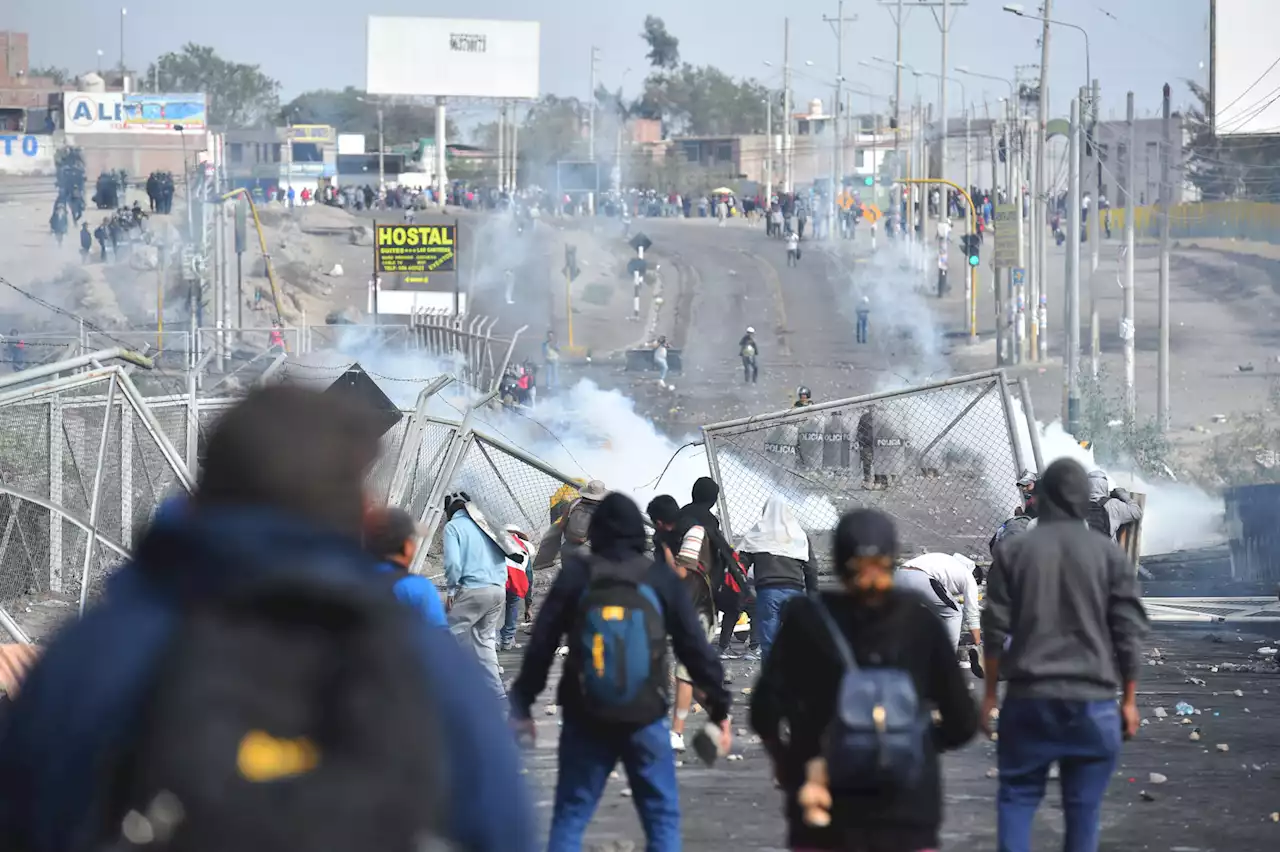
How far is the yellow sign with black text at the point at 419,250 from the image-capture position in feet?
135

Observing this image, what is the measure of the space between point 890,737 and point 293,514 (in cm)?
228

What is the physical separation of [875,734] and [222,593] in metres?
2.37

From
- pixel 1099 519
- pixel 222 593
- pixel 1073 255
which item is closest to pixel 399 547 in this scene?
pixel 222 593

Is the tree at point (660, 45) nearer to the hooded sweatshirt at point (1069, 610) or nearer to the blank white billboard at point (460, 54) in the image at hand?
the blank white billboard at point (460, 54)

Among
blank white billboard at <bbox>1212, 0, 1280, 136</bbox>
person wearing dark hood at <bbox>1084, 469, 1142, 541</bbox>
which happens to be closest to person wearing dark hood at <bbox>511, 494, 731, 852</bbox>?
person wearing dark hood at <bbox>1084, 469, 1142, 541</bbox>

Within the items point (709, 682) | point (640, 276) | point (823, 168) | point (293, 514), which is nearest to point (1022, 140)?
point (640, 276)

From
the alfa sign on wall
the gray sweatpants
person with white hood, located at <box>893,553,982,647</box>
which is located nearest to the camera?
the gray sweatpants

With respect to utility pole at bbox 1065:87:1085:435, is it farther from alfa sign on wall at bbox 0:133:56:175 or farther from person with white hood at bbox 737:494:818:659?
alfa sign on wall at bbox 0:133:56:175

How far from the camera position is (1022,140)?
4575cm

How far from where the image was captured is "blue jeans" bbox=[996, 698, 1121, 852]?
17.8 ft

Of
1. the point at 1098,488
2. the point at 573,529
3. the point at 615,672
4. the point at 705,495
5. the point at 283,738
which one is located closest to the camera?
the point at 283,738

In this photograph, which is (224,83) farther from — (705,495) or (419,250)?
(705,495)

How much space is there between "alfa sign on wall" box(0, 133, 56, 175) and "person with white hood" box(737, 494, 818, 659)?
77286 millimetres

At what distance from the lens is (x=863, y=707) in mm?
4160
